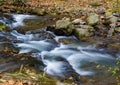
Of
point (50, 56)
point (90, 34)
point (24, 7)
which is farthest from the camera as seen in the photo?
point (24, 7)

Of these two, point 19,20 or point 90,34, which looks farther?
point 19,20

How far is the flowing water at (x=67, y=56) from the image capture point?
310 inches

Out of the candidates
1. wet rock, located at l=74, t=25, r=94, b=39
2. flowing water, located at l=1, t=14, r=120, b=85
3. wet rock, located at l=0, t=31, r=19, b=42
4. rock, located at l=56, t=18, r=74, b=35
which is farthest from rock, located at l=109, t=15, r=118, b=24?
wet rock, located at l=0, t=31, r=19, b=42

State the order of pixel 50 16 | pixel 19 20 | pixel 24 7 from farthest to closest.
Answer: pixel 24 7 < pixel 50 16 < pixel 19 20

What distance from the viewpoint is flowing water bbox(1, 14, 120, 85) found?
7.87m

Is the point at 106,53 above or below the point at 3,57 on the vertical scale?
below

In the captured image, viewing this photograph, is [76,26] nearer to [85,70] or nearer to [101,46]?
[101,46]

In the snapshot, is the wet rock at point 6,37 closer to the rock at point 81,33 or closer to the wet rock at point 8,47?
the wet rock at point 8,47

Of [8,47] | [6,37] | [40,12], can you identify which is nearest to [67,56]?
[8,47]

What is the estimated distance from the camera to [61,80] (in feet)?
22.9

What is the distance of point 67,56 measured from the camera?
970cm

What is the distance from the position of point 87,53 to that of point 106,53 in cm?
68

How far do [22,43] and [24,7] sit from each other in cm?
699

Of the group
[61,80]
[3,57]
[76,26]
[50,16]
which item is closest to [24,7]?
[50,16]
